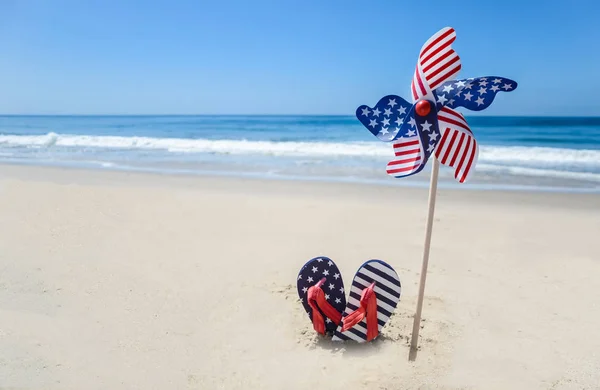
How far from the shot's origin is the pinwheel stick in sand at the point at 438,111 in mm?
2844

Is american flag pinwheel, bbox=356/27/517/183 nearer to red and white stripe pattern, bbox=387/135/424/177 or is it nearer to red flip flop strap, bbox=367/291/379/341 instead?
red and white stripe pattern, bbox=387/135/424/177

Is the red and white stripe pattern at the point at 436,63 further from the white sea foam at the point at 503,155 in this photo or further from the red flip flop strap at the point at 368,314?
the white sea foam at the point at 503,155

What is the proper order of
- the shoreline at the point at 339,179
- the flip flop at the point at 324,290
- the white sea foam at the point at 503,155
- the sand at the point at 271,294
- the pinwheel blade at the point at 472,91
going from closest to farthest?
the pinwheel blade at the point at 472,91
the sand at the point at 271,294
the flip flop at the point at 324,290
the shoreline at the point at 339,179
the white sea foam at the point at 503,155

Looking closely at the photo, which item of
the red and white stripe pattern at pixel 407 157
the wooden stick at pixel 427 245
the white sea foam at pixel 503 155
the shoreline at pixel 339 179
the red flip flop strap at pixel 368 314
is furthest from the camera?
the white sea foam at pixel 503 155

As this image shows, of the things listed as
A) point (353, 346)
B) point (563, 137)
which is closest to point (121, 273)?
point (353, 346)

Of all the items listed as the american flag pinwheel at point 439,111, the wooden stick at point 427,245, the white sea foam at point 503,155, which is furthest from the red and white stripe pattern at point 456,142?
the white sea foam at point 503,155

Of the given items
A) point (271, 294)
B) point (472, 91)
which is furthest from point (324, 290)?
point (472, 91)

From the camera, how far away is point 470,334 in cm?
383

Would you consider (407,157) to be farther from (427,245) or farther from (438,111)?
(427,245)

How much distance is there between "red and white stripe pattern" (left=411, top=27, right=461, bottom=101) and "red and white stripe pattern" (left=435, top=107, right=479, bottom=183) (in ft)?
0.58

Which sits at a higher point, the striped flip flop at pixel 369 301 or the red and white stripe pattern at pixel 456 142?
the red and white stripe pattern at pixel 456 142

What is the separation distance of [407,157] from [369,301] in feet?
3.78

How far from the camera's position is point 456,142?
2.96 metres

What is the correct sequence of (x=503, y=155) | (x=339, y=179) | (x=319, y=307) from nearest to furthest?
(x=319, y=307) → (x=339, y=179) → (x=503, y=155)
